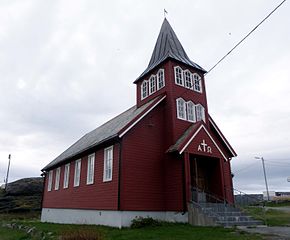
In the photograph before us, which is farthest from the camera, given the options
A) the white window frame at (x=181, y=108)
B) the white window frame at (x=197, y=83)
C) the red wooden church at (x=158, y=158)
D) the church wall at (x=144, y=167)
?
the white window frame at (x=197, y=83)

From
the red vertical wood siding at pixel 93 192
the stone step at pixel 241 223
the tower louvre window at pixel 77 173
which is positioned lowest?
the stone step at pixel 241 223

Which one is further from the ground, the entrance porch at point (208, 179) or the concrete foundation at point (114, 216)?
the entrance porch at point (208, 179)

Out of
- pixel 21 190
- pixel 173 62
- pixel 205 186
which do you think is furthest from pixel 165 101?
pixel 21 190

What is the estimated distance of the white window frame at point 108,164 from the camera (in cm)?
1649

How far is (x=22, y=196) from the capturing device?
36469 mm

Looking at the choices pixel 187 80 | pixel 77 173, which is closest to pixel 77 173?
pixel 77 173

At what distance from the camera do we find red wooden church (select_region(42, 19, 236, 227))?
615 inches

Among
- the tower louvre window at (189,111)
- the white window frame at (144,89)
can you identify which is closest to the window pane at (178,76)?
the tower louvre window at (189,111)

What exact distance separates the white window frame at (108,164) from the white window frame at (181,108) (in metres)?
4.48

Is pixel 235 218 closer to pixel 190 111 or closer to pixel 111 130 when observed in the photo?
pixel 190 111

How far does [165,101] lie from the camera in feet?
60.0

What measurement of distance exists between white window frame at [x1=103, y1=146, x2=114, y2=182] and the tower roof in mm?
6394

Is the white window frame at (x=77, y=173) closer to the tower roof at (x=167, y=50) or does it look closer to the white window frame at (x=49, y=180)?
the white window frame at (x=49, y=180)

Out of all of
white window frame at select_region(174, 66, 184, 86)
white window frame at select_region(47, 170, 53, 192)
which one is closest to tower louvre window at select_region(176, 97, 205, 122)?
white window frame at select_region(174, 66, 184, 86)
